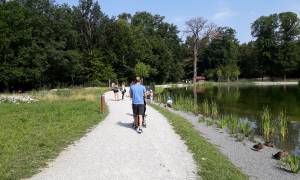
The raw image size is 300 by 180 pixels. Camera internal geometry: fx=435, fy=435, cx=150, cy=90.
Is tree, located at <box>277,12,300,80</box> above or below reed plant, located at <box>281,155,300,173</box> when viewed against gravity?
above

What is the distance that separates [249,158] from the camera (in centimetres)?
1309

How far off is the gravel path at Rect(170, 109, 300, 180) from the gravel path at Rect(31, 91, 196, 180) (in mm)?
1570

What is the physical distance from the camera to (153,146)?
482 inches

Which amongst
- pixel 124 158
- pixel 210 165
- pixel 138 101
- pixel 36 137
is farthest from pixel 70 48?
pixel 210 165

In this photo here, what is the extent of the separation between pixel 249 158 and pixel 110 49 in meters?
67.4

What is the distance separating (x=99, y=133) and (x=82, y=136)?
2.50 ft

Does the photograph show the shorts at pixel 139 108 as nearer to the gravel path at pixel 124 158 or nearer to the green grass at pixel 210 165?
the gravel path at pixel 124 158

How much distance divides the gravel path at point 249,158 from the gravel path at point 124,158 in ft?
5.15

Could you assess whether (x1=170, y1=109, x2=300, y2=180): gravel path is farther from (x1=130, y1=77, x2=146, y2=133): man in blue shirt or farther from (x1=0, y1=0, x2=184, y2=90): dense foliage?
(x1=0, y1=0, x2=184, y2=90): dense foliage

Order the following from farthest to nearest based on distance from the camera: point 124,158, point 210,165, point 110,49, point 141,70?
point 110,49 < point 141,70 < point 124,158 < point 210,165

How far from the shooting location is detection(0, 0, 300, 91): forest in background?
55.7m

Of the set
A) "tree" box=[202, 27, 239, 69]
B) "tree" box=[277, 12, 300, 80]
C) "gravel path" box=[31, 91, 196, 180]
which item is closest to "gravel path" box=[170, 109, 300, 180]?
"gravel path" box=[31, 91, 196, 180]

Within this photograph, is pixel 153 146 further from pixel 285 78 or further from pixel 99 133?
pixel 285 78

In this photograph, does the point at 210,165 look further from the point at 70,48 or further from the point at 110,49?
the point at 110,49
